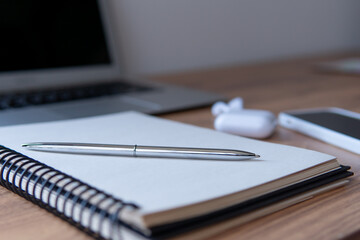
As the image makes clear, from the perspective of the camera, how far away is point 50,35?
3.01 ft

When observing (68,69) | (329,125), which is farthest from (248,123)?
(68,69)

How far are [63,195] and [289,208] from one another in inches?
8.1

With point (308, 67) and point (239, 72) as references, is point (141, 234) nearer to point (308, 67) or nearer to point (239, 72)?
point (239, 72)

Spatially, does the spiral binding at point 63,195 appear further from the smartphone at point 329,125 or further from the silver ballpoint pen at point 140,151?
the smartphone at point 329,125

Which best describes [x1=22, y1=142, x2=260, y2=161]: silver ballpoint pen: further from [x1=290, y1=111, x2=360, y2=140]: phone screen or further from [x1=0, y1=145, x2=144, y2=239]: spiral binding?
[x1=290, y1=111, x2=360, y2=140]: phone screen

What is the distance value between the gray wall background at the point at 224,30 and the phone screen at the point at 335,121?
0.69 meters

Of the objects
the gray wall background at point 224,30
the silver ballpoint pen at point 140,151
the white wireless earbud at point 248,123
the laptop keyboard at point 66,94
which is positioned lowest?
the white wireless earbud at point 248,123

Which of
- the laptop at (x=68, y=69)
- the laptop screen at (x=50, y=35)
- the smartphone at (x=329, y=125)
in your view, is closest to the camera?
the smartphone at (x=329, y=125)

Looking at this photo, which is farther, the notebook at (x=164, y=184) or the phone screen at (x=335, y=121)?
the phone screen at (x=335, y=121)

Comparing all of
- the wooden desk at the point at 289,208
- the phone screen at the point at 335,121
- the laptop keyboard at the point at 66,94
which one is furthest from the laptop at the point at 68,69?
the phone screen at the point at 335,121

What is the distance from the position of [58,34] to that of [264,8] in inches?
34.4

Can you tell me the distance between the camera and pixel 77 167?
388 mm

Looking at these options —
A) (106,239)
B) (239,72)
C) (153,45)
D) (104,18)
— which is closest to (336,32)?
(239,72)

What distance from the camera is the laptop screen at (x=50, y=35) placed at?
87 cm
